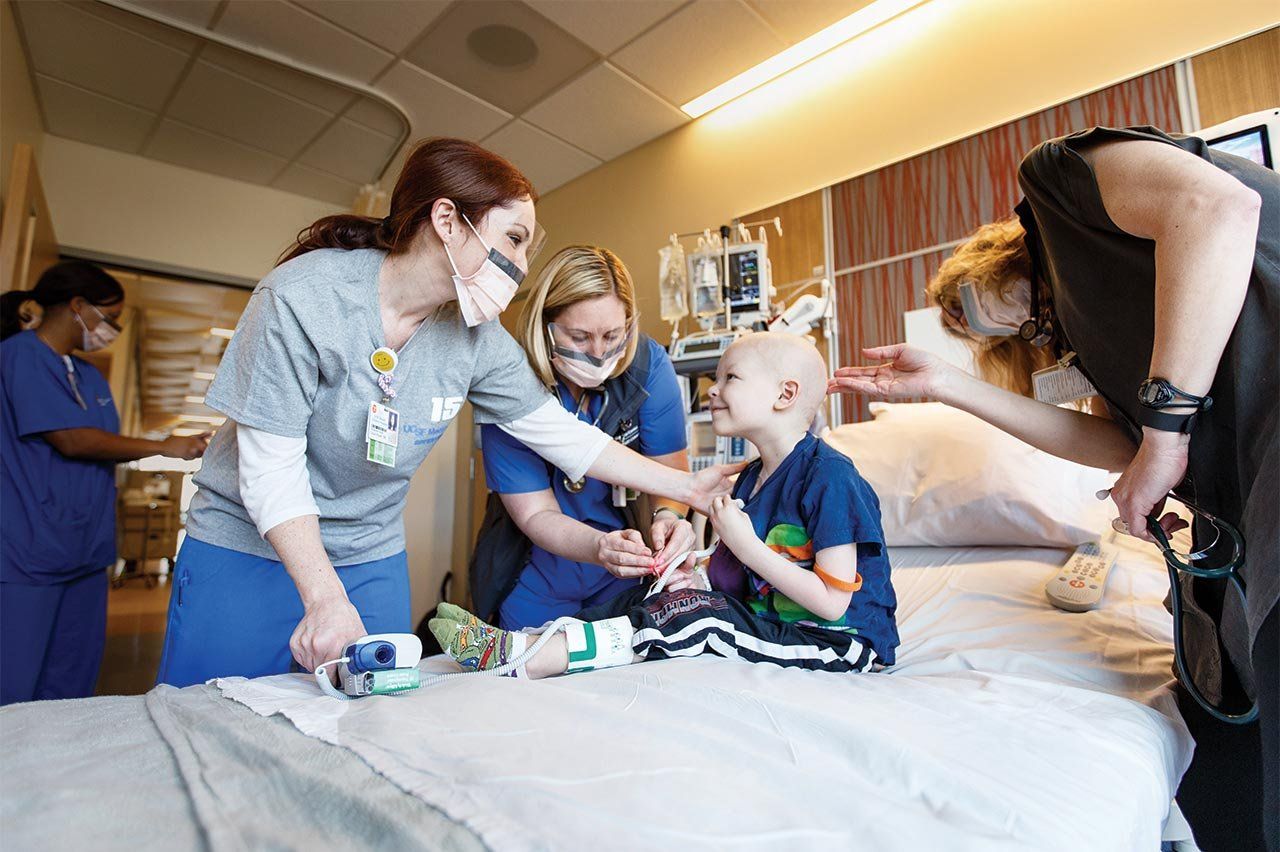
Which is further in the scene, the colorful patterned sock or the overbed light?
the overbed light

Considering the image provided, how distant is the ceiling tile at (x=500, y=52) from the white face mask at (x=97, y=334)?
1744 millimetres

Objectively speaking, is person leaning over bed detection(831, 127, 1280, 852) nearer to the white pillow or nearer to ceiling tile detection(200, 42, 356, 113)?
the white pillow

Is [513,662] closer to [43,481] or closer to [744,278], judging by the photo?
[744,278]

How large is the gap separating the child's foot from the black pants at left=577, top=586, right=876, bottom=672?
8.0 inches

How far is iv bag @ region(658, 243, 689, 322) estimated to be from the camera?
320 centimetres

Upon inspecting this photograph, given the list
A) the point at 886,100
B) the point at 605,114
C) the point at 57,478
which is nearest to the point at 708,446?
the point at 886,100

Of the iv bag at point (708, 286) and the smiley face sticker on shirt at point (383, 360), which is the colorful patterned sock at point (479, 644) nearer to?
the smiley face sticker on shirt at point (383, 360)

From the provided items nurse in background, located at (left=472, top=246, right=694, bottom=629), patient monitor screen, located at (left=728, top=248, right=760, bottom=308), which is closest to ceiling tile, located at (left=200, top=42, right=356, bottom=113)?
patient monitor screen, located at (left=728, top=248, right=760, bottom=308)

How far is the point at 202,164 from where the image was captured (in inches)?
162

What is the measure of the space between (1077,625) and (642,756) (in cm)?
107

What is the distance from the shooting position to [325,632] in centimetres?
92

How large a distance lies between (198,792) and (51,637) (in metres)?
2.50

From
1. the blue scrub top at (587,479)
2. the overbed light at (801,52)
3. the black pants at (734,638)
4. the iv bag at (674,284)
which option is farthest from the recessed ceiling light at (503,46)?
the black pants at (734,638)

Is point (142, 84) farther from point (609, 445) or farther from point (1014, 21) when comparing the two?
point (1014, 21)
